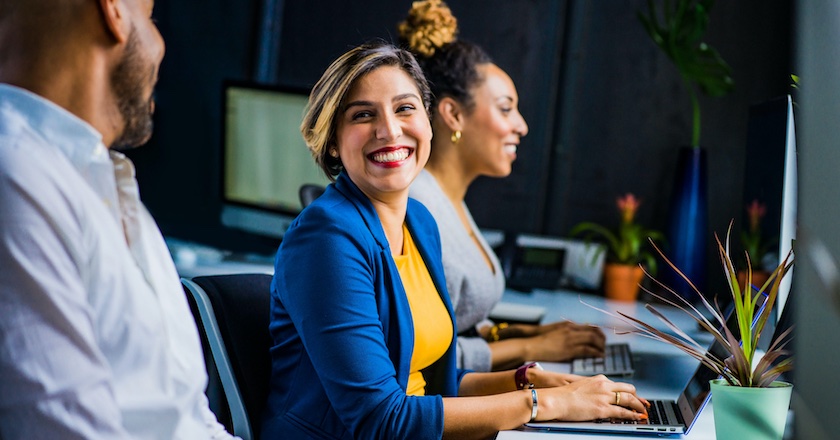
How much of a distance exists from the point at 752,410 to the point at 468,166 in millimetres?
1286

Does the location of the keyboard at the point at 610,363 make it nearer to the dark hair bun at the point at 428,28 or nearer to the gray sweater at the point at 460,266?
the gray sweater at the point at 460,266

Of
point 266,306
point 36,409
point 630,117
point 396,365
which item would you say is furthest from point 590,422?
point 630,117

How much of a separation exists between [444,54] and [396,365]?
1077 mm

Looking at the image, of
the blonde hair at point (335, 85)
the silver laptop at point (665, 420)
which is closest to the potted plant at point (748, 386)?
the silver laptop at point (665, 420)

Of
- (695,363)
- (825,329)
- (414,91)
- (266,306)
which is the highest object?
(414,91)

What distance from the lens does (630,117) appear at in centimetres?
331

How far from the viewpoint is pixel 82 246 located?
0.81m

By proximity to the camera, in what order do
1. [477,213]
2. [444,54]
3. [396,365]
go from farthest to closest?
[477,213] → [444,54] → [396,365]

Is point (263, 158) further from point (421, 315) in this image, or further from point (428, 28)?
point (421, 315)

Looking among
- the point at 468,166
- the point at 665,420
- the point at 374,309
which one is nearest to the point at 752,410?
the point at 665,420

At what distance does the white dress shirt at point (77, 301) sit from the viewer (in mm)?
752

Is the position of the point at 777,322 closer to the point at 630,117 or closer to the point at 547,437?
the point at 547,437

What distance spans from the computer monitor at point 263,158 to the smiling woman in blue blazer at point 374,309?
1.44 meters

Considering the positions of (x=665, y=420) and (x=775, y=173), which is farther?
(x=775, y=173)
